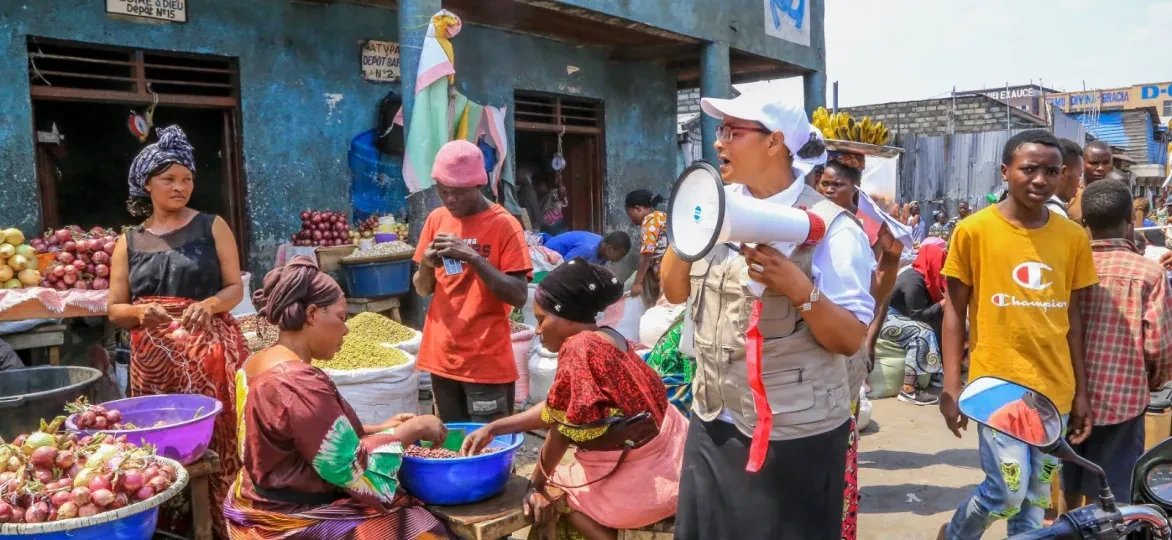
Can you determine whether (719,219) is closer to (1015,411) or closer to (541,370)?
(1015,411)

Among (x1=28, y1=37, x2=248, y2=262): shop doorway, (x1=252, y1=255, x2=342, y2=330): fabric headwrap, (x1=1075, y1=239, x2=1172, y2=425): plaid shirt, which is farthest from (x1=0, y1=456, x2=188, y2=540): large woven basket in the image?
(x1=28, y1=37, x2=248, y2=262): shop doorway

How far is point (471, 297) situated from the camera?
3.59 m

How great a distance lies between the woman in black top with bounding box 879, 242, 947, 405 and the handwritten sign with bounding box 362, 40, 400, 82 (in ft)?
17.4

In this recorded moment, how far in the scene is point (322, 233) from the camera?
7152 mm

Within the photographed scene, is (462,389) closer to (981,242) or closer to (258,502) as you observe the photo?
(258,502)

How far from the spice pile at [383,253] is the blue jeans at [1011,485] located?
478 centimetres

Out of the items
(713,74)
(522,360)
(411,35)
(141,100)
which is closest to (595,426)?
(522,360)

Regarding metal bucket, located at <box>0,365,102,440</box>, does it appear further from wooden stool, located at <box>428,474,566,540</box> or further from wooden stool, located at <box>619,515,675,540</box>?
wooden stool, located at <box>619,515,675,540</box>

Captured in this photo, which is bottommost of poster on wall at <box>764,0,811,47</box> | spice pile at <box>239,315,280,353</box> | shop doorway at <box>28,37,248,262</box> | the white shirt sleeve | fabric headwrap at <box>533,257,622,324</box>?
spice pile at <box>239,315,280,353</box>

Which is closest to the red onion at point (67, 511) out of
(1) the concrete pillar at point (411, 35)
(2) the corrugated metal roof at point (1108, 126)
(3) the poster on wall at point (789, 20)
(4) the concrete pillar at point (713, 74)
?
(1) the concrete pillar at point (411, 35)

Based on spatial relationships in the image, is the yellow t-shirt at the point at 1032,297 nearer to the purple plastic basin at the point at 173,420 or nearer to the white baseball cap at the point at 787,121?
the white baseball cap at the point at 787,121

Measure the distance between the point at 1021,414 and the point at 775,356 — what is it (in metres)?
0.55

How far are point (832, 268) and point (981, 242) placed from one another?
144 centimetres

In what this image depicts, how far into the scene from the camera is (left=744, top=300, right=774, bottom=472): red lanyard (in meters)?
1.88
